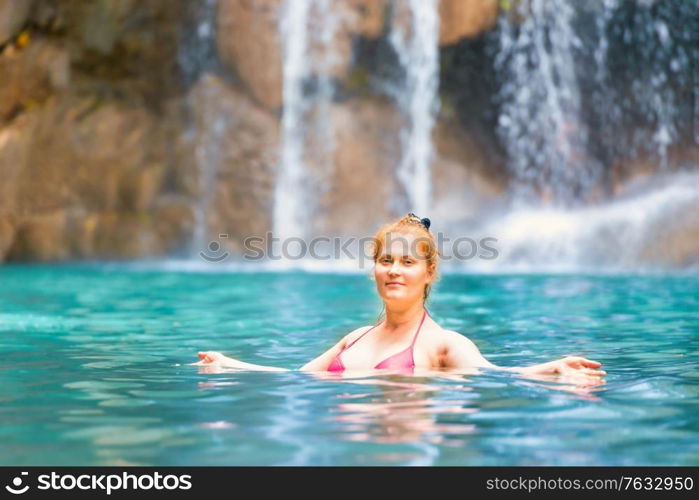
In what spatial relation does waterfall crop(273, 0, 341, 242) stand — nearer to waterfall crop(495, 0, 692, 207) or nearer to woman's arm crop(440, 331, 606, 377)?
waterfall crop(495, 0, 692, 207)

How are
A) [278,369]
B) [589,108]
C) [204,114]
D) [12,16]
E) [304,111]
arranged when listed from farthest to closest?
[304,111], [204,114], [12,16], [589,108], [278,369]

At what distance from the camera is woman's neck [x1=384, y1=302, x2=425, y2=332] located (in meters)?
4.45

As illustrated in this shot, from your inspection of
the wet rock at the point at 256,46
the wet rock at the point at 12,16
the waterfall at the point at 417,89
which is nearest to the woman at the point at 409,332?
the waterfall at the point at 417,89

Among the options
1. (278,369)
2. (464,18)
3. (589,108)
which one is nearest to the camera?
(278,369)

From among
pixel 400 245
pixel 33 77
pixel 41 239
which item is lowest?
pixel 400 245

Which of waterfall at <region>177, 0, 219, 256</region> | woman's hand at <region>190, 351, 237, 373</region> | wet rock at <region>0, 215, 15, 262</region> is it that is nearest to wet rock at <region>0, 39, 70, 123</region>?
wet rock at <region>0, 215, 15, 262</region>

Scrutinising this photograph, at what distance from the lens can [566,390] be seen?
13.6 ft

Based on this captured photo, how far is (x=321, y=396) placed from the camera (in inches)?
161

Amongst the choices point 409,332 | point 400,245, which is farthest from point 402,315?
point 400,245

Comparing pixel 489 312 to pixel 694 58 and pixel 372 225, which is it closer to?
pixel 372 225

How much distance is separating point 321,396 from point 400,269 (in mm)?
633

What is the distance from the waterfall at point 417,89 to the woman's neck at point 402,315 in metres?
13.1

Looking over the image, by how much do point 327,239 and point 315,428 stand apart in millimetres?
14197

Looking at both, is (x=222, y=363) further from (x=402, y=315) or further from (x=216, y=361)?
(x=402, y=315)
